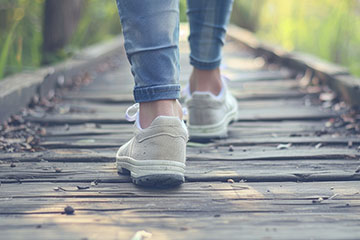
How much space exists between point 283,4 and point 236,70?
111 inches

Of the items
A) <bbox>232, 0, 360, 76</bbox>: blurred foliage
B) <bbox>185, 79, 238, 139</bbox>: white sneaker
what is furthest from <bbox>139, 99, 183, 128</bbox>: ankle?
<bbox>232, 0, 360, 76</bbox>: blurred foliage

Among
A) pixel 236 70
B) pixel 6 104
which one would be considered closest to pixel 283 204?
pixel 6 104

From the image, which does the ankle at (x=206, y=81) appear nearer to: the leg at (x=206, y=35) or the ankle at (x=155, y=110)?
the leg at (x=206, y=35)

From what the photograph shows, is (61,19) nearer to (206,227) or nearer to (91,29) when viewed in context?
(91,29)

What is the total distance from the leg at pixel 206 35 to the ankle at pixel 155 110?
0.57m

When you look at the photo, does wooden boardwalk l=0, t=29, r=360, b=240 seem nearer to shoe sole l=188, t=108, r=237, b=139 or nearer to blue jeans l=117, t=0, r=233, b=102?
shoe sole l=188, t=108, r=237, b=139

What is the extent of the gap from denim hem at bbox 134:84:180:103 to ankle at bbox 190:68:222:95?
62cm

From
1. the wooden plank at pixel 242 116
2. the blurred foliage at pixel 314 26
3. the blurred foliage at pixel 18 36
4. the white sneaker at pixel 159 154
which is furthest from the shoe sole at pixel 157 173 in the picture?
the blurred foliage at pixel 314 26

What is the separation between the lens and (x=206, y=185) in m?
1.53

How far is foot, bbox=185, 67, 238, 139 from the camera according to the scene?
82.7 inches

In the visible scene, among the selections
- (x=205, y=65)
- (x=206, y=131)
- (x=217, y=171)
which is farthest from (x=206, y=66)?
(x=217, y=171)

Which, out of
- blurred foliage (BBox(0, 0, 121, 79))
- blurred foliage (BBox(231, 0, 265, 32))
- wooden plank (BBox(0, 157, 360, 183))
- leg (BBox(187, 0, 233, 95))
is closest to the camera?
wooden plank (BBox(0, 157, 360, 183))

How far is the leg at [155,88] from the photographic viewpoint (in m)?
1.44

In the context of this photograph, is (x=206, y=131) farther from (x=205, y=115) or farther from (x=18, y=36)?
(x=18, y=36)
